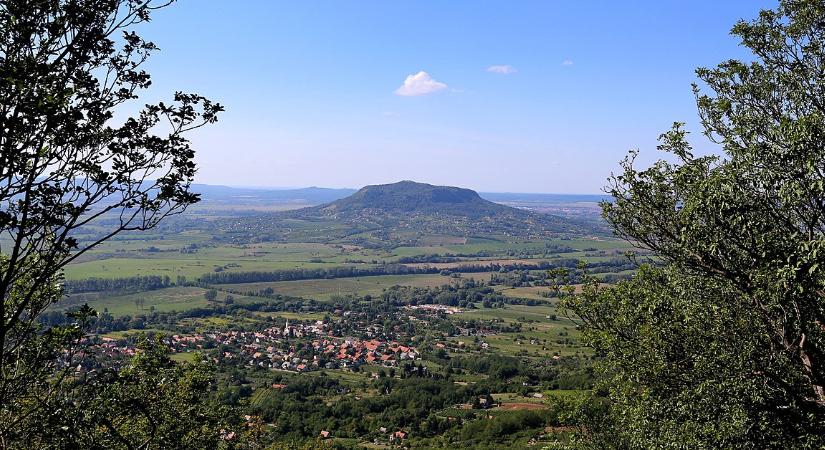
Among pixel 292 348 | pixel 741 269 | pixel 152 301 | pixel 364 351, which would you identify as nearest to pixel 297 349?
pixel 292 348

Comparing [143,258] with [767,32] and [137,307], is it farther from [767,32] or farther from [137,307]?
[767,32]

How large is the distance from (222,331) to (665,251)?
89414 millimetres

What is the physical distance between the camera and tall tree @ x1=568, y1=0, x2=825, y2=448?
28.1 feet

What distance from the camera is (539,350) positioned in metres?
84.6

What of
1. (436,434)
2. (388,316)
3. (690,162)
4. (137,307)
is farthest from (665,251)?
(137,307)

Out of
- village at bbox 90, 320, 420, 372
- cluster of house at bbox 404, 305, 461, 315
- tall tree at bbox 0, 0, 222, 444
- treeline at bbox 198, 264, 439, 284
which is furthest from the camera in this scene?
treeline at bbox 198, 264, 439, 284

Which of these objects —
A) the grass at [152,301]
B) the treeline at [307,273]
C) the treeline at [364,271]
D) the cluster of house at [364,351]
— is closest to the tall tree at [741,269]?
the cluster of house at [364,351]

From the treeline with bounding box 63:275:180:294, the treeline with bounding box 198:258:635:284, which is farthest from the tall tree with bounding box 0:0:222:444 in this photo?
the treeline with bounding box 198:258:635:284

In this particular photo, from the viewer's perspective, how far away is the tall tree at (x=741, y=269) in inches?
337

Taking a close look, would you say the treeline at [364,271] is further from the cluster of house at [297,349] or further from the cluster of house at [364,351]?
the cluster of house at [364,351]

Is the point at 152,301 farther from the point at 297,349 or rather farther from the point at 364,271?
the point at 364,271

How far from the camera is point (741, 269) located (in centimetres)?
953

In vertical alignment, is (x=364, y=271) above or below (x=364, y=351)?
above

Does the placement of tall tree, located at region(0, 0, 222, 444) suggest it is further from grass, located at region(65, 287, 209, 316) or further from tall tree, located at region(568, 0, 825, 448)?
grass, located at region(65, 287, 209, 316)
